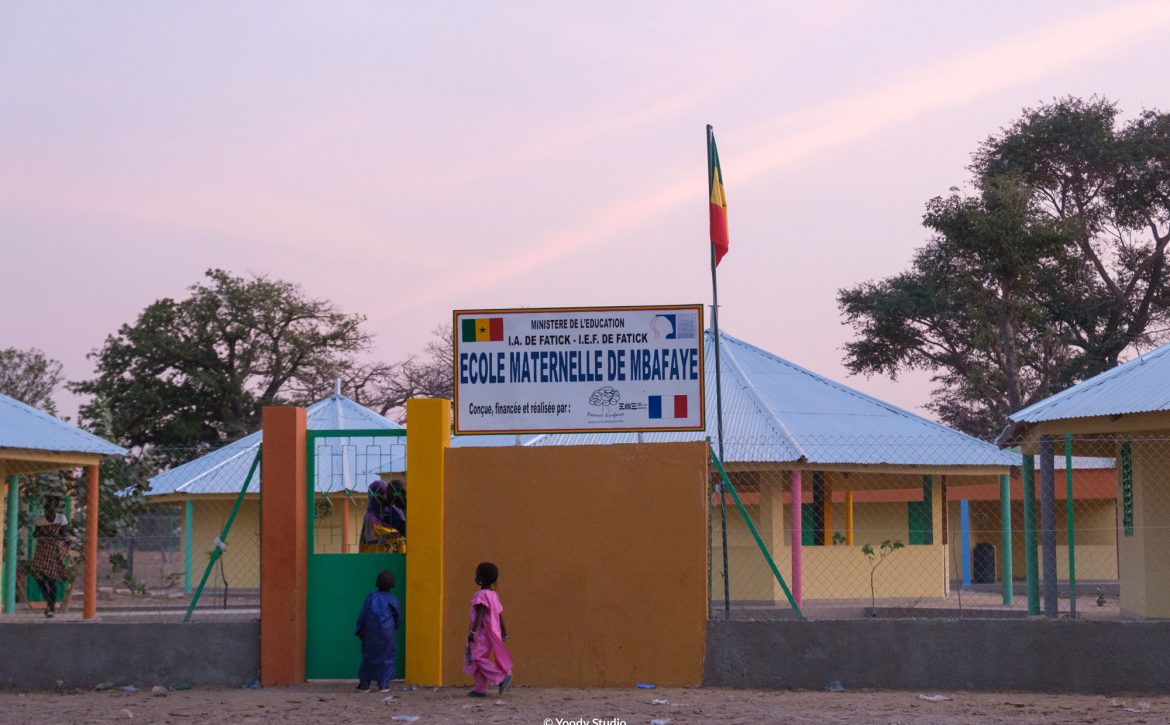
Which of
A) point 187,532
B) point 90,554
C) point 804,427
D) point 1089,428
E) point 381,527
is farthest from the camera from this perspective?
point 187,532

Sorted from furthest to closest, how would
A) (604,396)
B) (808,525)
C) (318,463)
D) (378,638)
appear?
1. (318,463)
2. (808,525)
3. (604,396)
4. (378,638)

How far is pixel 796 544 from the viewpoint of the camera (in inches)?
864

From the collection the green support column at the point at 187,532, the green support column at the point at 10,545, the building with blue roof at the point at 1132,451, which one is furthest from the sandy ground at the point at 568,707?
the green support column at the point at 187,532

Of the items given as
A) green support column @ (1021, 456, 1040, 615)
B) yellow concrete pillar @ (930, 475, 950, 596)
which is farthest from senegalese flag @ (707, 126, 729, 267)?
yellow concrete pillar @ (930, 475, 950, 596)

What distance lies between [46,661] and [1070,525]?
338 inches

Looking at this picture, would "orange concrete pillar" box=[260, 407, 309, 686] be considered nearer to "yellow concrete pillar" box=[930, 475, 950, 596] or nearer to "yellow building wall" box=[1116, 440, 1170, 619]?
"yellow building wall" box=[1116, 440, 1170, 619]

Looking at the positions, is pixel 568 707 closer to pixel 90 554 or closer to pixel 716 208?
pixel 716 208

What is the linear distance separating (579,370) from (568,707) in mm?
2998

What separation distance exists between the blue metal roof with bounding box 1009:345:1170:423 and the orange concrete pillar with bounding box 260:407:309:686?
8813mm

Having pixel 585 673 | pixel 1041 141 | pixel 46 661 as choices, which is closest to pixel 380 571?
pixel 585 673

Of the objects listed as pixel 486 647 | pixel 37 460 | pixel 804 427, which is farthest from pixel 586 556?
pixel 804 427

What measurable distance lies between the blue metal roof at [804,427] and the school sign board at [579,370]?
9.44 meters

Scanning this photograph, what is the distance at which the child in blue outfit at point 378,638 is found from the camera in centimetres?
1109

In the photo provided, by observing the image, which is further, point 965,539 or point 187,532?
point 965,539
